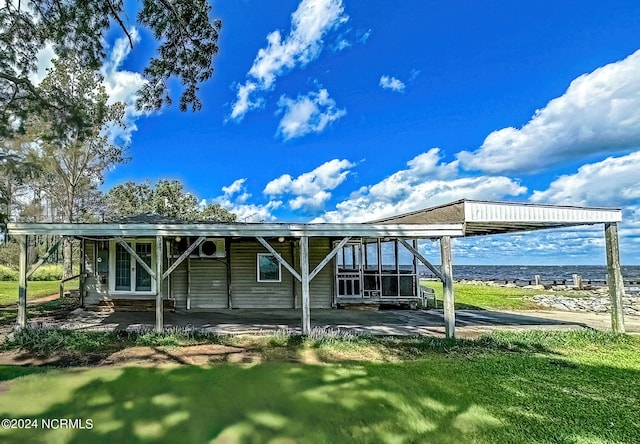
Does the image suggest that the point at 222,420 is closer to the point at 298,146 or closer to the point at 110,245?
the point at 110,245

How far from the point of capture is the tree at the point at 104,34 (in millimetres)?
7781

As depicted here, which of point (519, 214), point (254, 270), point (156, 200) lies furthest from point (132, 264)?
point (156, 200)

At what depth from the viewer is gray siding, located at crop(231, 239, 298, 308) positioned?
38.9 feet

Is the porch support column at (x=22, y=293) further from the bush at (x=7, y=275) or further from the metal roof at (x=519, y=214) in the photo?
the bush at (x=7, y=275)

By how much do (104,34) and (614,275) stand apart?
42.0 feet

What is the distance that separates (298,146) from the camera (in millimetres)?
34844

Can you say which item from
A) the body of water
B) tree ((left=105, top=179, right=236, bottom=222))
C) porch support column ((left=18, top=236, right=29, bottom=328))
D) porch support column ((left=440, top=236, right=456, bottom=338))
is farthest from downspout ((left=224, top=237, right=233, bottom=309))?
the body of water

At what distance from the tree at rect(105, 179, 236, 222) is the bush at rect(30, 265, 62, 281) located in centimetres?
633

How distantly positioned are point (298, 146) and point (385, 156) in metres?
8.52

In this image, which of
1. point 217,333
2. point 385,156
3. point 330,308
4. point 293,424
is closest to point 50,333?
point 217,333

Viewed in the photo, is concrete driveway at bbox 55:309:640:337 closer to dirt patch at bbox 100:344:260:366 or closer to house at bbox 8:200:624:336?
house at bbox 8:200:624:336

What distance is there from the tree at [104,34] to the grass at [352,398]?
253 inches

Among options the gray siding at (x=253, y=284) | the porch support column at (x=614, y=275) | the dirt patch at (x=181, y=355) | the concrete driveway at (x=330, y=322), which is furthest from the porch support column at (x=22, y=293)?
the porch support column at (x=614, y=275)

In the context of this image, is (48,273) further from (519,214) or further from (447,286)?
(519,214)
